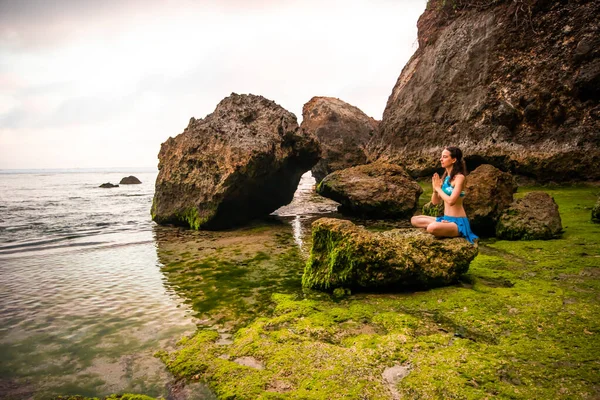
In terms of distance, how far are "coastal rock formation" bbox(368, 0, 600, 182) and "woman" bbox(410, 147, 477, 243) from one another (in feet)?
31.6

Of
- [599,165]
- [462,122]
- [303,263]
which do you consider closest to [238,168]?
[303,263]

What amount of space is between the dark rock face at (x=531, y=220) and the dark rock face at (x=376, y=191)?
4.29 m

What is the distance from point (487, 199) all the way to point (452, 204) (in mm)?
3417

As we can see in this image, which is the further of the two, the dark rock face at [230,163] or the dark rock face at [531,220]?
the dark rock face at [230,163]

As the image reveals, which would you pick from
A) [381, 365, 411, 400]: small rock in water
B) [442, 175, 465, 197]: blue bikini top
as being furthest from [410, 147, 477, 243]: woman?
[381, 365, 411, 400]: small rock in water

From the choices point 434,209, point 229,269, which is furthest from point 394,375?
point 434,209

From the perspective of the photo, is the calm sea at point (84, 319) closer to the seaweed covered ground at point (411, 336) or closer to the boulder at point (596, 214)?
the seaweed covered ground at point (411, 336)

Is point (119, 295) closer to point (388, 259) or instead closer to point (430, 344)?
point (388, 259)

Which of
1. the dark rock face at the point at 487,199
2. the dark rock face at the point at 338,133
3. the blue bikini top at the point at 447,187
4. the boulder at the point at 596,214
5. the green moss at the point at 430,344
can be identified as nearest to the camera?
the green moss at the point at 430,344

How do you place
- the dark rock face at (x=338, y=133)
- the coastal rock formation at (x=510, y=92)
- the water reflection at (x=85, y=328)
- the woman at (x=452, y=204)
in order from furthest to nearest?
the dark rock face at (x=338, y=133) → the coastal rock formation at (x=510, y=92) → the woman at (x=452, y=204) → the water reflection at (x=85, y=328)

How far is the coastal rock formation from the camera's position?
1362 centimetres

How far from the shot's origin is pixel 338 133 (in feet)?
102

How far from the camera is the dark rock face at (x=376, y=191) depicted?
13305 millimetres

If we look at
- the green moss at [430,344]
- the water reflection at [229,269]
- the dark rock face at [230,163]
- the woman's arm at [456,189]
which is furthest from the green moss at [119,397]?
the dark rock face at [230,163]
